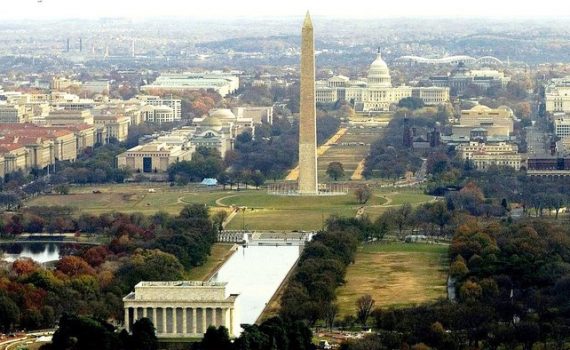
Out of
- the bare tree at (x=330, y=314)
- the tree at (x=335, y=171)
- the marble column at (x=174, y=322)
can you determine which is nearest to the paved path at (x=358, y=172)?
the tree at (x=335, y=171)

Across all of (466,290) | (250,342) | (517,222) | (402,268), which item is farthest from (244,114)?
(250,342)

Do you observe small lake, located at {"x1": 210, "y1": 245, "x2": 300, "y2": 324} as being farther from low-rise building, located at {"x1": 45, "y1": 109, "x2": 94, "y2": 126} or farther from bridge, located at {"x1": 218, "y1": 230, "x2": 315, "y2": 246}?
low-rise building, located at {"x1": 45, "y1": 109, "x2": 94, "y2": 126}

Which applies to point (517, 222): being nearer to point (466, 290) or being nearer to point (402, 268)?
point (402, 268)

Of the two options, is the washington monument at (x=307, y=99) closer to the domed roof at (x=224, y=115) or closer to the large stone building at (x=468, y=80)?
the domed roof at (x=224, y=115)

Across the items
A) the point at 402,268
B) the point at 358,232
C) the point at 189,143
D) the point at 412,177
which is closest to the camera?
the point at 402,268

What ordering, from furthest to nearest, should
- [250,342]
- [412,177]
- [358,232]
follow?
[412,177], [358,232], [250,342]

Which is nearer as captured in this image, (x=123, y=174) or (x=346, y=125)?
(x=123, y=174)
